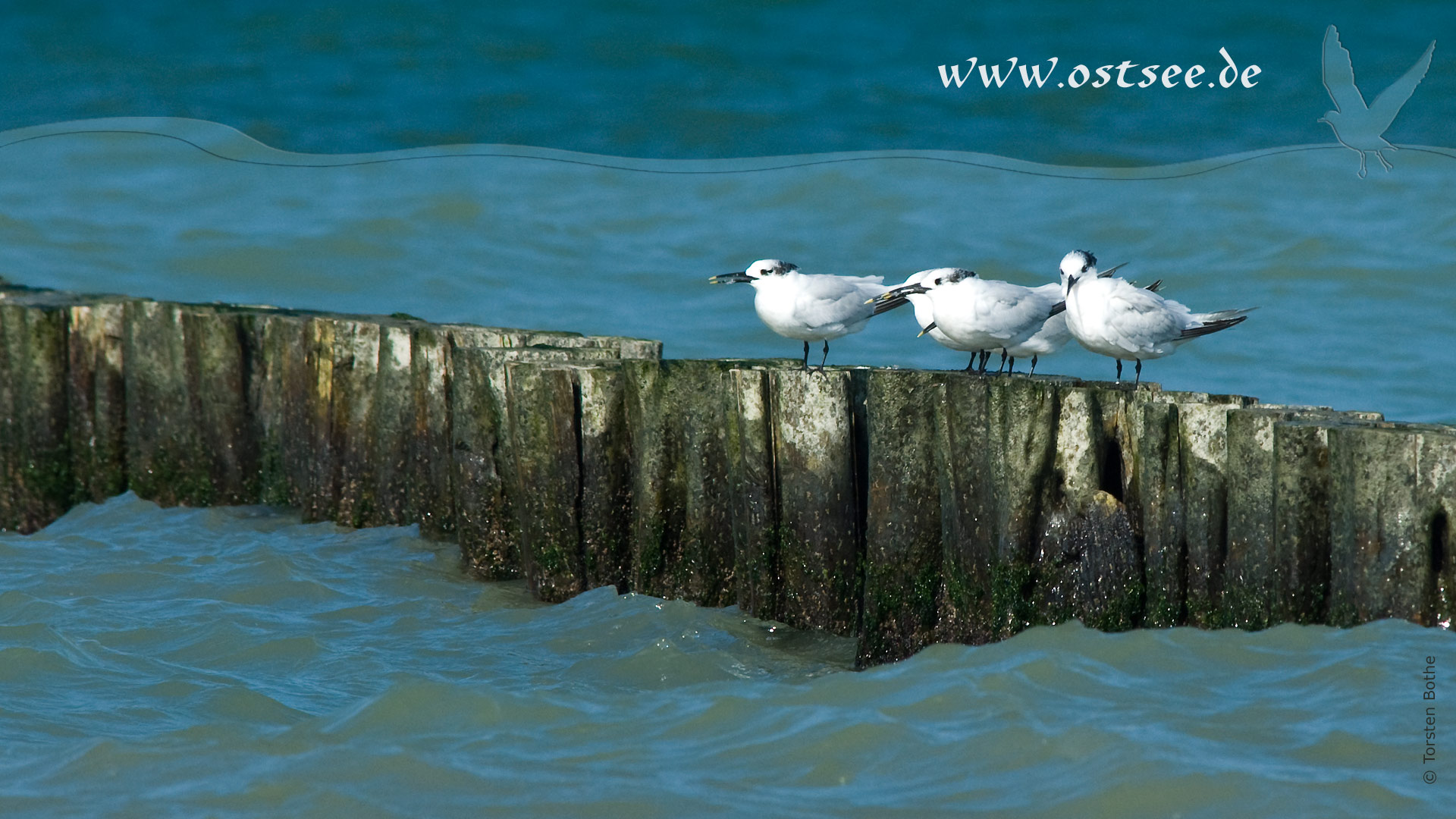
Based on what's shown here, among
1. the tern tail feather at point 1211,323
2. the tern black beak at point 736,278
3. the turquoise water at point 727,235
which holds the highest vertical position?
the turquoise water at point 727,235

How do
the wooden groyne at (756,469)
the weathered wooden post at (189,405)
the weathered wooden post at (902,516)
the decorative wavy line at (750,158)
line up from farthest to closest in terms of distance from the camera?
the decorative wavy line at (750,158) < the weathered wooden post at (189,405) < the weathered wooden post at (902,516) < the wooden groyne at (756,469)

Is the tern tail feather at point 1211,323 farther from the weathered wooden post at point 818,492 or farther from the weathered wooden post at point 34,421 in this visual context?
the weathered wooden post at point 34,421

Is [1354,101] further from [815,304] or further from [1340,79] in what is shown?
[815,304]

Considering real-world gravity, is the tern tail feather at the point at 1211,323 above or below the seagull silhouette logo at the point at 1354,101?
below

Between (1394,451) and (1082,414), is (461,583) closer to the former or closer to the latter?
(1082,414)

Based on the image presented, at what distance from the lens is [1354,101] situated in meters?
11.0

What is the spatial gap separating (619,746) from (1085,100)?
1663cm

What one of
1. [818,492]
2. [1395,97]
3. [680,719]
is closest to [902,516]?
Result: [818,492]

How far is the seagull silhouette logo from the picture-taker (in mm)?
9516

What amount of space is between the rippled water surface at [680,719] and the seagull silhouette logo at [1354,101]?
212 inches

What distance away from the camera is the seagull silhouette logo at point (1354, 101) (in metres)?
9.52

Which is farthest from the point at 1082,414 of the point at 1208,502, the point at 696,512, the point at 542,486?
the point at 542,486

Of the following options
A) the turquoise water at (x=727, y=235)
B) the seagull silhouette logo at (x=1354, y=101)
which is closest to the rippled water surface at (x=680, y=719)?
the seagull silhouette logo at (x=1354, y=101)

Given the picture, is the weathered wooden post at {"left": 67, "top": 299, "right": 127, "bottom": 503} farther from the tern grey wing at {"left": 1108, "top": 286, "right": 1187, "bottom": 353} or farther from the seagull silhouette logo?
the seagull silhouette logo
